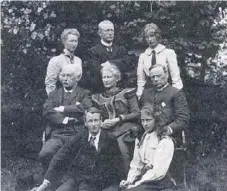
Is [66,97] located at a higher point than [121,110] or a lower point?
higher

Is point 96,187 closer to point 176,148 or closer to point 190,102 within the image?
point 176,148

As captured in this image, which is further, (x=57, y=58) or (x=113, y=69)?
(x=57, y=58)

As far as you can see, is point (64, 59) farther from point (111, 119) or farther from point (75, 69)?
point (111, 119)

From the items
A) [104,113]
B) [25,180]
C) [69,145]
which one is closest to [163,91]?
[104,113]

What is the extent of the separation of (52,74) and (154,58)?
0.99 metres

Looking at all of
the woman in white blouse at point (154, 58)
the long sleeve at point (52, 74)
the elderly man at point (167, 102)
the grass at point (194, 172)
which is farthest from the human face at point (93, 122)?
the grass at point (194, 172)

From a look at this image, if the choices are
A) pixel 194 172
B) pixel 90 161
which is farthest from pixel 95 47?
pixel 194 172

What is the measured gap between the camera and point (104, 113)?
4156 millimetres

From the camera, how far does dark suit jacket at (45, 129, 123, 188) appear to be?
391cm

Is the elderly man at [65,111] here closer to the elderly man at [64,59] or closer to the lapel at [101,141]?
the elderly man at [64,59]

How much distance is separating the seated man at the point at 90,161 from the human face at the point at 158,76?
1.93 ft

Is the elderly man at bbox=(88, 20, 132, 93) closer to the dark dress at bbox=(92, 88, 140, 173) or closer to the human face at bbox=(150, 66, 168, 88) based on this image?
the dark dress at bbox=(92, 88, 140, 173)

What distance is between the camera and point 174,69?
14.3 ft

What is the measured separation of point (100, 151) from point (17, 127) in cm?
129
